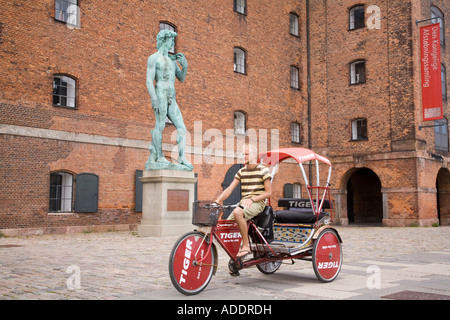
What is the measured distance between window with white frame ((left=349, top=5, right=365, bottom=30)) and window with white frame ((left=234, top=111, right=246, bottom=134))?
8033 millimetres

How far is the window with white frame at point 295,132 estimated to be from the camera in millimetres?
25430

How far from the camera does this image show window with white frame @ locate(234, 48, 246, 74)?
22.7m

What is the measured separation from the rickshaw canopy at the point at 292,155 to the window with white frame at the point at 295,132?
60.4ft

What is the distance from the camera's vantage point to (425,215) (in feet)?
71.8

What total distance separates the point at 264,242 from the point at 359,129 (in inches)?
767

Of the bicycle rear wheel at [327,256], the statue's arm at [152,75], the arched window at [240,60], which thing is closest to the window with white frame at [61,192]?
the statue's arm at [152,75]

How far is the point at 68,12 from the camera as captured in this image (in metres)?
16.5

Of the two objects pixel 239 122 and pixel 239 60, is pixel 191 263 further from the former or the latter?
pixel 239 60

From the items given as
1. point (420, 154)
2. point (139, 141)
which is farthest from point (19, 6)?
point (420, 154)

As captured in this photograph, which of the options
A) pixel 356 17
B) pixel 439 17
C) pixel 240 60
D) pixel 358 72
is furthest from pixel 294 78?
pixel 439 17
